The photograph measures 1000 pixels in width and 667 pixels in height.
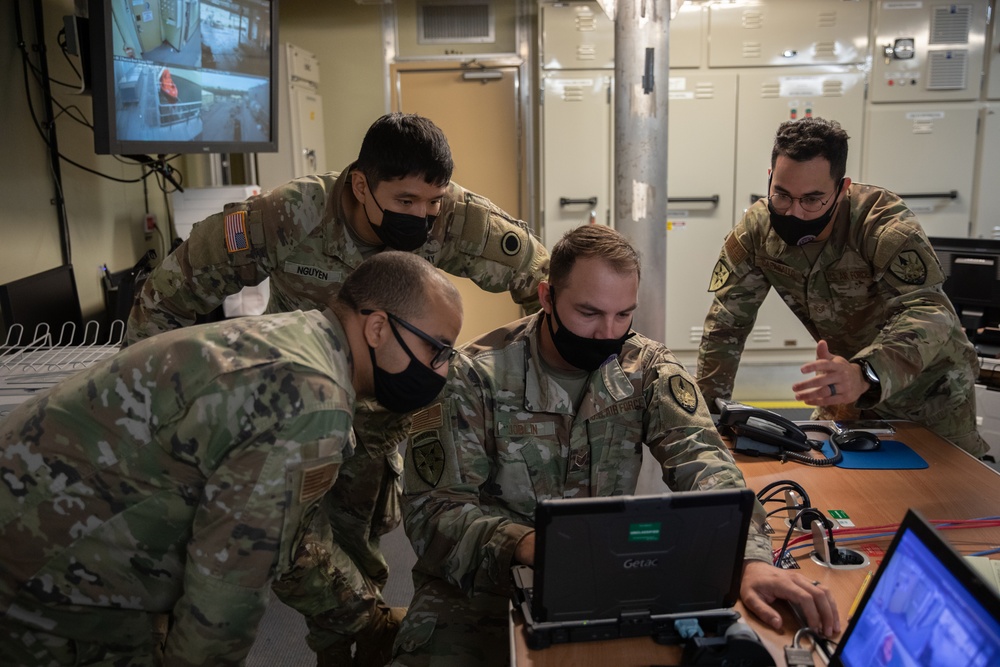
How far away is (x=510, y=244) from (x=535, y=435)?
0.82 m

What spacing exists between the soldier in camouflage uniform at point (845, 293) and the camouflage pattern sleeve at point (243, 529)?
1.17 metres

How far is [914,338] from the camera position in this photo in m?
2.03

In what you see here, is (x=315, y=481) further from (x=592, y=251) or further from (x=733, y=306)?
(x=733, y=306)

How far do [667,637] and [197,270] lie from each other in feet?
5.24

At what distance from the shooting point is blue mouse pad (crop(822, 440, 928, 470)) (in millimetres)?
1941

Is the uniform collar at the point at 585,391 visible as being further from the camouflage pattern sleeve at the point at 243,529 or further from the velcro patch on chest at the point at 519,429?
the camouflage pattern sleeve at the point at 243,529

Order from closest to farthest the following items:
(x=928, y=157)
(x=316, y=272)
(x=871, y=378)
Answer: (x=871, y=378), (x=316, y=272), (x=928, y=157)

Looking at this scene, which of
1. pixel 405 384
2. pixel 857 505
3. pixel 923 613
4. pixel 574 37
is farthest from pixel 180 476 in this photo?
pixel 574 37

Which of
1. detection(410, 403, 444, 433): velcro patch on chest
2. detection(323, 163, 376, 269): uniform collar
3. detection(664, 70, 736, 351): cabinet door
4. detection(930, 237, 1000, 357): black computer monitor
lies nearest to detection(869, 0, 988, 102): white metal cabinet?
detection(664, 70, 736, 351): cabinet door

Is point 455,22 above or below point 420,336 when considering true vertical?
above

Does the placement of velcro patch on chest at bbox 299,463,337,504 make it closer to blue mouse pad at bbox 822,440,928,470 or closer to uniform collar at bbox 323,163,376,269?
uniform collar at bbox 323,163,376,269

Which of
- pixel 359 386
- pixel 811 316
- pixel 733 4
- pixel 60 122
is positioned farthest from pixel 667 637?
pixel 733 4

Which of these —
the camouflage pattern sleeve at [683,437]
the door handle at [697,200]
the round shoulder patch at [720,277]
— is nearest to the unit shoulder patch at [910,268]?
the round shoulder patch at [720,277]

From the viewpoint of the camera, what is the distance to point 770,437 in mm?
2035
